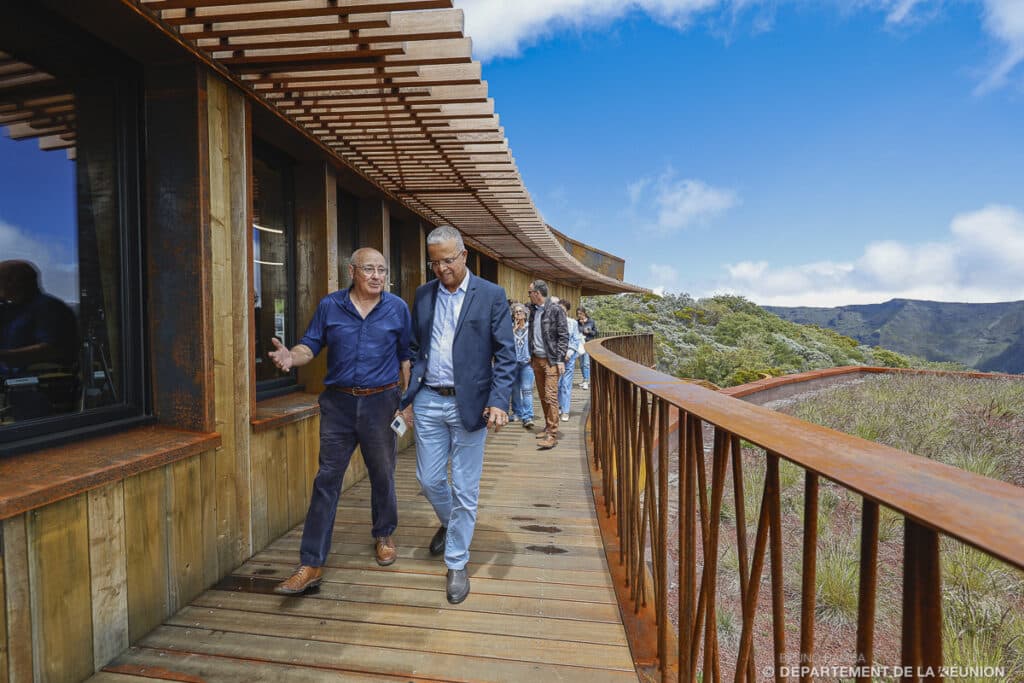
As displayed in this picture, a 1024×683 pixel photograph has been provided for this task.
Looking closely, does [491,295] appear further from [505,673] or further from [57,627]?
[57,627]

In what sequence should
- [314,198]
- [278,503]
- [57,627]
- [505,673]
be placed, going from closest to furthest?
1. [57,627]
2. [505,673]
3. [278,503]
4. [314,198]

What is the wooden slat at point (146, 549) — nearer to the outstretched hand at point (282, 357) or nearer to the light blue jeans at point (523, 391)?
the outstretched hand at point (282, 357)

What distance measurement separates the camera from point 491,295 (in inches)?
101

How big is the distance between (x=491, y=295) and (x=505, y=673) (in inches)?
62.8

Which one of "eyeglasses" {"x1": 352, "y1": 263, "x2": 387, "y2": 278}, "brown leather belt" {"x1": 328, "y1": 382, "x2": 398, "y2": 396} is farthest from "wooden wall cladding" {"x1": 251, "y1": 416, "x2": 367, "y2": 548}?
"eyeglasses" {"x1": 352, "y1": 263, "x2": 387, "y2": 278}

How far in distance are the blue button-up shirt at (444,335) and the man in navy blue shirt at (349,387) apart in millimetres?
267

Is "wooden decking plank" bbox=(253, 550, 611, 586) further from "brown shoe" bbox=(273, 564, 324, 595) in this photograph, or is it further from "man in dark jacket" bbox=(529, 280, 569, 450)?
"man in dark jacket" bbox=(529, 280, 569, 450)

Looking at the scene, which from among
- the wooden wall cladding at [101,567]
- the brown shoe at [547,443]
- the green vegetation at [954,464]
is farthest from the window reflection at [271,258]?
the green vegetation at [954,464]

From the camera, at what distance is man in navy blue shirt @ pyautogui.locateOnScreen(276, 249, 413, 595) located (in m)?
2.55

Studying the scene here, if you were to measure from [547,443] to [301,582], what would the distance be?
336 cm

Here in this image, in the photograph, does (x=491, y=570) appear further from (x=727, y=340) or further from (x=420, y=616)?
(x=727, y=340)

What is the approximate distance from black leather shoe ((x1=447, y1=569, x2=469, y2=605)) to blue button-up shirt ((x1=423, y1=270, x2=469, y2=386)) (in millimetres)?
916

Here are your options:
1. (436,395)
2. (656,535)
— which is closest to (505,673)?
(656,535)

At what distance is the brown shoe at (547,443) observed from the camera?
217 inches
